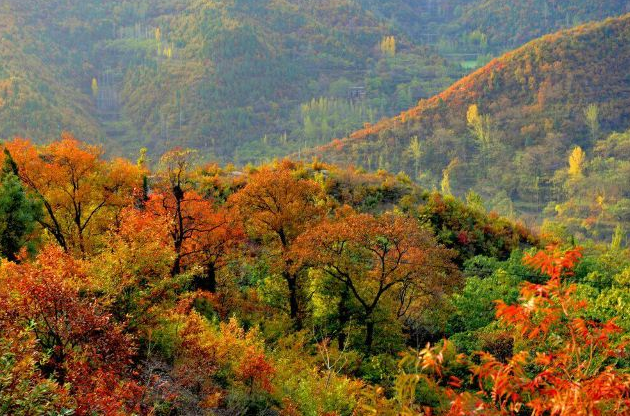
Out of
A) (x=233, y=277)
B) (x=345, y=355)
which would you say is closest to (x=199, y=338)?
(x=345, y=355)

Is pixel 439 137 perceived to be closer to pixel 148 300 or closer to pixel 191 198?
pixel 191 198

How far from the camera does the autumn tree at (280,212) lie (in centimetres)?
2809

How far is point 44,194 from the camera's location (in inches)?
1243

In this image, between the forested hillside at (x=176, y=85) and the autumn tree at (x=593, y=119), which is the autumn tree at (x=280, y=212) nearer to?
the autumn tree at (x=593, y=119)

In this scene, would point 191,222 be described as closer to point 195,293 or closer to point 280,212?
point 280,212

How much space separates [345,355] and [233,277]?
1117 centimetres

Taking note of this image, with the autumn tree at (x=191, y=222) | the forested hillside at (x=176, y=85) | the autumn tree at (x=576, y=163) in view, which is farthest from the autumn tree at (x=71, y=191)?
the forested hillside at (x=176, y=85)

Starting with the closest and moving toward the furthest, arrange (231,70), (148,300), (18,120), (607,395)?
(607,395) < (148,300) < (18,120) < (231,70)

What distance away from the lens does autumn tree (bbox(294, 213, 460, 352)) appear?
2491 cm

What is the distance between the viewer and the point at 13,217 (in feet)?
88.1

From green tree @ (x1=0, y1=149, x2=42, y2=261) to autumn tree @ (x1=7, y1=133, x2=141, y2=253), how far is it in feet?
9.98

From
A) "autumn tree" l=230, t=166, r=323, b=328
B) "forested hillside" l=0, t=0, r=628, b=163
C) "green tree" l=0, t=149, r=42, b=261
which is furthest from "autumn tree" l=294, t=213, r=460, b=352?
"forested hillside" l=0, t=0, r=628, b=163

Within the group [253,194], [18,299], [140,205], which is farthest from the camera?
[140,205]

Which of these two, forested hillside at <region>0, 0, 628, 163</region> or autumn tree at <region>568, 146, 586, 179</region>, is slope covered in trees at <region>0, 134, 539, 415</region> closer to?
autumn tree at <region>568, 146, 586, 179</region>
